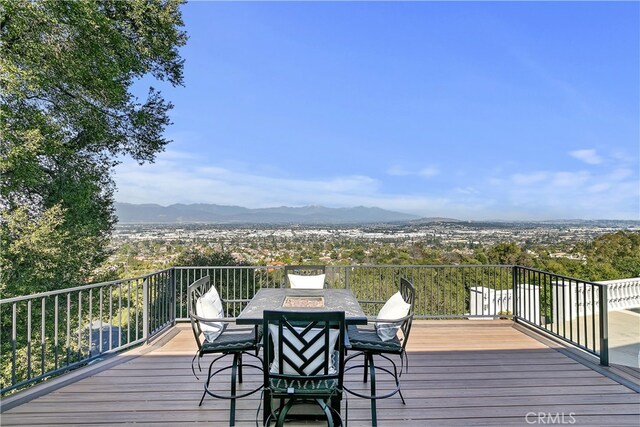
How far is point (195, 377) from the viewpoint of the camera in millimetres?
3312

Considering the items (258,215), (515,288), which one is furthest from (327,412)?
(258,215)

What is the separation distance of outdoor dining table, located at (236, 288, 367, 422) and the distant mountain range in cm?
909

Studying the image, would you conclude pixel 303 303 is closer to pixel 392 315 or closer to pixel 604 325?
pixel 392 315

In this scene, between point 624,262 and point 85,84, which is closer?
point 85,84

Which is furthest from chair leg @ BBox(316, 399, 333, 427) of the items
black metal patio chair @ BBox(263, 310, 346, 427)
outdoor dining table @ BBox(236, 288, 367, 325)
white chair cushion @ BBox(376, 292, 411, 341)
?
white chair cushion @ BBox(376, 292, 411, 341)

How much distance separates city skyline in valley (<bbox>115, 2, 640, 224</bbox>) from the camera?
9.83 meters

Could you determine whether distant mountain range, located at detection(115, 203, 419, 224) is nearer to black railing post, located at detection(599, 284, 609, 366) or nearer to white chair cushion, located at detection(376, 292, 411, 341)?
white chair cushion, located at detection(376, 292, 411, 341)

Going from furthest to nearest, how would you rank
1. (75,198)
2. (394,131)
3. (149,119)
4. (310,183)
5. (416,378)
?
(310,183), (394,131), (149,119), (75,198), (416,378)

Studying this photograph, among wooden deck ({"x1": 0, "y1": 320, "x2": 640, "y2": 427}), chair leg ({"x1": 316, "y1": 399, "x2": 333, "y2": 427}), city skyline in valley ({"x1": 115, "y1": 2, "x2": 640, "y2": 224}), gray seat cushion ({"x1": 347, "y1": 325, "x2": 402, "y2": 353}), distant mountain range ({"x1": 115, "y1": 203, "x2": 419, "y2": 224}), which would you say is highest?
city skyline in valley ({"x1": 115, "y1": 2, "x2": 640, "y2": 224})

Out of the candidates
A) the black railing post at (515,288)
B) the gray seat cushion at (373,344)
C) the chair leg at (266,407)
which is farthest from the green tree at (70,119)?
the black railing post at (515,288)

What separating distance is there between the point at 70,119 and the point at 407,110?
36.7ft

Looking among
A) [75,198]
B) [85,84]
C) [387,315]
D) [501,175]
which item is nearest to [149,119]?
[85,84]

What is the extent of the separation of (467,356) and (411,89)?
11.2 meters

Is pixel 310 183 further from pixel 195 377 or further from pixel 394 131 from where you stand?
pixel 195 377
